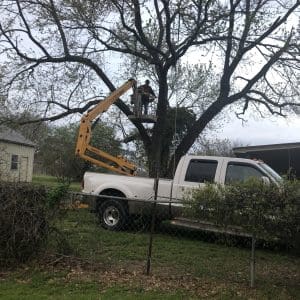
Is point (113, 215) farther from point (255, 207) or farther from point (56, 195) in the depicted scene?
point (255, 207)

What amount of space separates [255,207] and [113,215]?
6.05 m

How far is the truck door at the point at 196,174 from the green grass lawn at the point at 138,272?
1.64m

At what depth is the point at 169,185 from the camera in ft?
42.0

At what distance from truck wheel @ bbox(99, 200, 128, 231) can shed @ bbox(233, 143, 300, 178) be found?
595 cm

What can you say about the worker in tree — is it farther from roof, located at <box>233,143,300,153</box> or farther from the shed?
roof, located at <box>233,143,300,153</box>

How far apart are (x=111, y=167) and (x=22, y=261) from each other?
858 centimetres

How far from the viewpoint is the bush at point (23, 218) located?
8281mm

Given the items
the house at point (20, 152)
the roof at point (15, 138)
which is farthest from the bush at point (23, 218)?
the house at point (20, 152)

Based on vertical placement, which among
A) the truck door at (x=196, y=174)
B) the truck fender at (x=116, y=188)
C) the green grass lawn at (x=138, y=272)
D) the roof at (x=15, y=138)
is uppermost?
the roof at (x=15, y=138)

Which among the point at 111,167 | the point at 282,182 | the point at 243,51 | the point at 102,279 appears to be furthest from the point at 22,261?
the point at 243,51

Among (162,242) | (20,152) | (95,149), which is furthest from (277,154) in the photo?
(20,152)

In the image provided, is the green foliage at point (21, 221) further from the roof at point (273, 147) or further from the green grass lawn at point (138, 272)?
the roof at point (273, 147)

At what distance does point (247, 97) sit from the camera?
78.8 feet

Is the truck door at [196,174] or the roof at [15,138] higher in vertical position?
the roof at [15,138]
